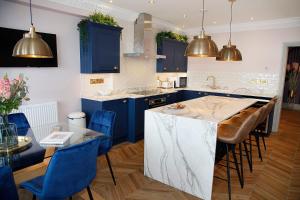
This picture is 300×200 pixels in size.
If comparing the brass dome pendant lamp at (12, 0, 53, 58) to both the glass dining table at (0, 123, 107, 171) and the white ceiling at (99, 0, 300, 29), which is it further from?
the white ceiling at (99, 0, 300, 29)

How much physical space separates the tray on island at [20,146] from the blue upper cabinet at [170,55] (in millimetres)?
3931

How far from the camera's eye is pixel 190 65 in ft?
21.3

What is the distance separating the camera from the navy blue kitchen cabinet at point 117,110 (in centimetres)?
384

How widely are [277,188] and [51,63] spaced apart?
3.75m

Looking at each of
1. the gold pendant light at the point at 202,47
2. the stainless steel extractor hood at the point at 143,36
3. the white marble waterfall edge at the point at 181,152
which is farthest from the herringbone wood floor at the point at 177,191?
the stainless steel extractor hood at the point at 143,36

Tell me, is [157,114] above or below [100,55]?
below

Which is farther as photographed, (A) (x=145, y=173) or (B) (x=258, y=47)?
(B) (x=258, y=47)

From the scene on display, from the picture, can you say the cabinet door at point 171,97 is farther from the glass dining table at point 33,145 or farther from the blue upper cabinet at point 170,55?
the glass dining table at point 33,145

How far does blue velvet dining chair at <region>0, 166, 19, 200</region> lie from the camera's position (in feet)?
4.07

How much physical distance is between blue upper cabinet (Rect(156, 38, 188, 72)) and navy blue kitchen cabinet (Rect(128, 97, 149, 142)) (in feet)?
4.87

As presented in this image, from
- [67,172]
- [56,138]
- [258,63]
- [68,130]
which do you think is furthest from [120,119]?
[258,63]

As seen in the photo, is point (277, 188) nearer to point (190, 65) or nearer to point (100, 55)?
point (100, 55)

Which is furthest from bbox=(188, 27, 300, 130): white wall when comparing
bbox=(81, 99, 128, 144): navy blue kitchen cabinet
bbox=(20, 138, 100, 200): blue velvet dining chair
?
bbox=(20, 138, 100, 200): blue velvet dining chair

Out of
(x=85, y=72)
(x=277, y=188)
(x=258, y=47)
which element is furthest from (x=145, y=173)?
(x=258, y=47)
